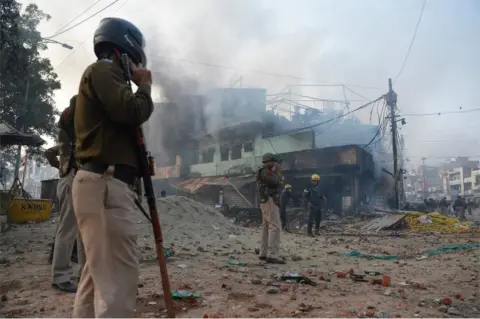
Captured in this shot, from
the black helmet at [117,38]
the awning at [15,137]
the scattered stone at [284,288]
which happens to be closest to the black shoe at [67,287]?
the scattered stone at [284,288]

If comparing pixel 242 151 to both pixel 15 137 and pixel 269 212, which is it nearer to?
pixel 15 137

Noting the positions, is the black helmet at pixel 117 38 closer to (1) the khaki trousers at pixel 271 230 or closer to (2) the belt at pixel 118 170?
(2) the belt at pixel 118 170

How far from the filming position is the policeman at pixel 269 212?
215 inches

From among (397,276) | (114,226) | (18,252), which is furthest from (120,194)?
(18,252)

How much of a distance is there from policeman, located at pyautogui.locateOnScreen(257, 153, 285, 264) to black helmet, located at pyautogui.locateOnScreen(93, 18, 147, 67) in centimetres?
400

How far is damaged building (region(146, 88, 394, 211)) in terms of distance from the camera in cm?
2183

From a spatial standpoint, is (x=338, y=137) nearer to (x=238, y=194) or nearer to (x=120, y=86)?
(x=238, y=194)

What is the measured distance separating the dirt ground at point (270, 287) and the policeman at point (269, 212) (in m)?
0.27

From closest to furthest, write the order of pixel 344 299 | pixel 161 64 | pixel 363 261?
pixel 344 299 < pixel 363 261 < pixel 161 64

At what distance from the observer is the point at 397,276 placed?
4.43 meters

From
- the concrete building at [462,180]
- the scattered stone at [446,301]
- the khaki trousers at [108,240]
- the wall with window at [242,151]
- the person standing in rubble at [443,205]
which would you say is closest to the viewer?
the khaki trousers at [108,240]

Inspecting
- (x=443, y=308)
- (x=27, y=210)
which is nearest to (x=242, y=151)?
(x=27, y=210)

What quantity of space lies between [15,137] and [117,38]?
8018 millimetres

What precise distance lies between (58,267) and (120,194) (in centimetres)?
226
